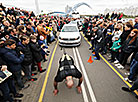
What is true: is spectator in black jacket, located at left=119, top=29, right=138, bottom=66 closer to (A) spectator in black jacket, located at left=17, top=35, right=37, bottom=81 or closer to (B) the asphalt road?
(B) the asphalt road

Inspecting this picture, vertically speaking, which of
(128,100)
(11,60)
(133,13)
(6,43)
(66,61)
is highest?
(133,13)

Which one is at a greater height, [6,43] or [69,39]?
[6,43]

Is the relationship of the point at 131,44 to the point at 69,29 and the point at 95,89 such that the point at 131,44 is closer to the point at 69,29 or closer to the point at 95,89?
the point at 95,89

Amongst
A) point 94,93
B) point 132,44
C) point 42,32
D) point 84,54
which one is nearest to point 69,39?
point 84,54

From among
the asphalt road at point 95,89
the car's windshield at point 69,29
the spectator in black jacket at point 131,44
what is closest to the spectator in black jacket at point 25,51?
the asphalt road at point 95,89

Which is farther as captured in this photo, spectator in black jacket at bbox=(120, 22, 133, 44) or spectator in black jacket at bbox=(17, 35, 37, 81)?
spectator in black jacket at bbox=(120, 22, 133, 44)

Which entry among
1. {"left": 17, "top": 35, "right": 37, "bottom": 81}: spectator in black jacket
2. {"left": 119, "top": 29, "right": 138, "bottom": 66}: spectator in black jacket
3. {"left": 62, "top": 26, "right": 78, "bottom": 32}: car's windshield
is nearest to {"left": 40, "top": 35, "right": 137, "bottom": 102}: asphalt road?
{"left": 17, "top": 35, "right": 37, "bottom": 81}: spectator in black jacket

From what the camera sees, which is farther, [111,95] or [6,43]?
[111,95]

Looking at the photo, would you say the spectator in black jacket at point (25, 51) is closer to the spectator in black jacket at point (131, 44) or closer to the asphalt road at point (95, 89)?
the asphalt road at point (95, 89)

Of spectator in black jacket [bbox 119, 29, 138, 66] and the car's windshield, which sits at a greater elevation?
the car's windshield

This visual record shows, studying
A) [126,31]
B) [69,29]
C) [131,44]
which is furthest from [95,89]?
[69,29]

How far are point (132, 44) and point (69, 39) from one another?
4.42m

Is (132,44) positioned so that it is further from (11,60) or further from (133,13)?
(133,13)

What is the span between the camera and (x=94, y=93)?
11.1 feet
